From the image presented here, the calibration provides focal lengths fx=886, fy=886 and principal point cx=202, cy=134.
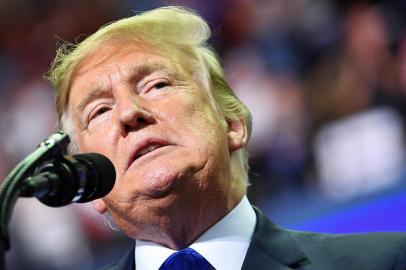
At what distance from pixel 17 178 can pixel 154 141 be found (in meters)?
0.57

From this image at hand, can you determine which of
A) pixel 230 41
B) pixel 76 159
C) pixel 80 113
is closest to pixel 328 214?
pixel 230 41

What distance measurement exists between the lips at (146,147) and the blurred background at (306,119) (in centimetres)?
154

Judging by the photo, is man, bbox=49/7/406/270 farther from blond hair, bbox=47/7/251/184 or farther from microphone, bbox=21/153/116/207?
microphone, bbox=21/153/116/207

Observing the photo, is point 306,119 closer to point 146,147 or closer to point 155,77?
point 155,77

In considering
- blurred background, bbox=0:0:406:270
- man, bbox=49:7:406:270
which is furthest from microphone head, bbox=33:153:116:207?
blurred background, bbox=0:0:406:270

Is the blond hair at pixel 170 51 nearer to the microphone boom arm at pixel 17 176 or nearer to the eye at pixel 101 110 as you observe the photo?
the eye at pixel 101 110

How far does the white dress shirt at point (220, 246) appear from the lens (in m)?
1.99

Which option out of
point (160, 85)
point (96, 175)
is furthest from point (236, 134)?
point (96, 175)

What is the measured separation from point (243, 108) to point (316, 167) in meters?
1.49

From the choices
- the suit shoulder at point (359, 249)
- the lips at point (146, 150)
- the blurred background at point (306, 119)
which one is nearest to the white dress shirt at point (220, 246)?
the suit shoulder at point (359, 249)

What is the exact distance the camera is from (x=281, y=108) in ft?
12.6

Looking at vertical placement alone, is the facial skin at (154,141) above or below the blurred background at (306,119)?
above

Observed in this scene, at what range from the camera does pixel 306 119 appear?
149 inches

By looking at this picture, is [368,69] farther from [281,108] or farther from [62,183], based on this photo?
[62,183]
